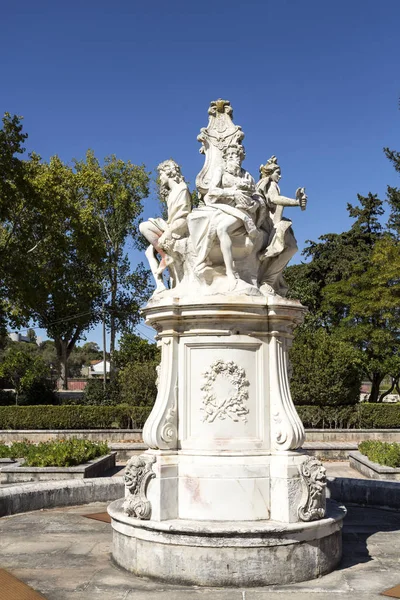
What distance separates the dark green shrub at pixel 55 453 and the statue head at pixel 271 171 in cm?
775

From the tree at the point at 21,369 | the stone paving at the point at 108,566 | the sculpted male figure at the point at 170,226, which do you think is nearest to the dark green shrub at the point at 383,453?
the stone paving at the point at 108,566

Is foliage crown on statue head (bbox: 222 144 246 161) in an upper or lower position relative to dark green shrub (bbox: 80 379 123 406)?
upper

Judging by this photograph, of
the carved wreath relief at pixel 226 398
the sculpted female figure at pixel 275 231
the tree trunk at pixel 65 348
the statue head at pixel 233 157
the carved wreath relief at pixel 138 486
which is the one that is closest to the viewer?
the carved wreath relief at pixel 138 486

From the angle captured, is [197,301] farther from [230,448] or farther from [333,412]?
[333,412]

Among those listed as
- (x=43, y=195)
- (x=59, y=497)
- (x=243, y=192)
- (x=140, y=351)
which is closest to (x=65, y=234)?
(x=43, y=195)

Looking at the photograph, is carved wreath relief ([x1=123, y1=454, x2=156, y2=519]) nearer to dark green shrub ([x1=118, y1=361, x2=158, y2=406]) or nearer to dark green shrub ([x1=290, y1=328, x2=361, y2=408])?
dark green shrub ([x1=290, y1=328, x2=361, y2=408])

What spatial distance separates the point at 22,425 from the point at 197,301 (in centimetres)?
1990

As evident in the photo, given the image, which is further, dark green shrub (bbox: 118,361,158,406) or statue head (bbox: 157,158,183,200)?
dark green shrub (bbox: 118,361,158,406)

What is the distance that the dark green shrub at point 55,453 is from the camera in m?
13.2

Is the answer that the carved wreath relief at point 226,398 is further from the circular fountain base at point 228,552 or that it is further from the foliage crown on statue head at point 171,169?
the foliage crown on statue head at point 171,169

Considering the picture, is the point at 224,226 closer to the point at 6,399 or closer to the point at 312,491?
the point at 312,491

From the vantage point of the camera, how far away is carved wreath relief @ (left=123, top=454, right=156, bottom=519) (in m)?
6.57

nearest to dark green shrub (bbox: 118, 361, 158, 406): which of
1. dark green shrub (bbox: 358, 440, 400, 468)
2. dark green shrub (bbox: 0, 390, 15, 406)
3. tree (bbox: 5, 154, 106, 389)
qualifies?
tree (bbox: 5, 154, 106, 389)

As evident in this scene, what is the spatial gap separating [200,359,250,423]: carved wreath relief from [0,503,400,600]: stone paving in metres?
1.67
